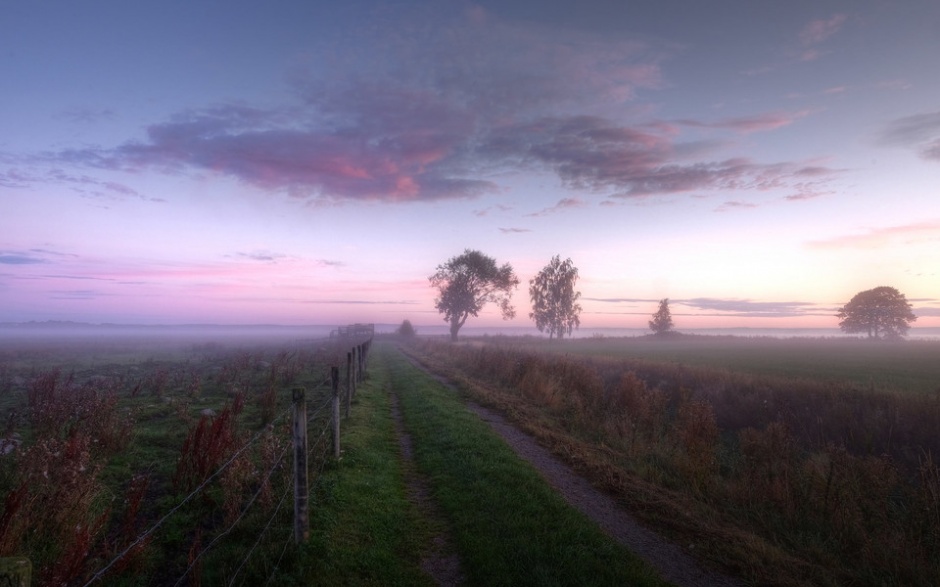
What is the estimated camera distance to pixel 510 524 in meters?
6.96

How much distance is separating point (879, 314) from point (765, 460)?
3639 inches

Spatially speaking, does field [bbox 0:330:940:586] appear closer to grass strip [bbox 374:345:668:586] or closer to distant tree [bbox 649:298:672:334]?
grass strip [bbox 374:345:668:586]

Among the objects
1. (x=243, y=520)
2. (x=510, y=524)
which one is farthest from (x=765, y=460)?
(x=243, y=520)

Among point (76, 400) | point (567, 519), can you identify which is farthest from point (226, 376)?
point (567, 519)

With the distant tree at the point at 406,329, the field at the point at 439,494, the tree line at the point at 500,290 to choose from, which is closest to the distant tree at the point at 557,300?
the tree line at the point at 500,290

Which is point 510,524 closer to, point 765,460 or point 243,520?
point 243,520

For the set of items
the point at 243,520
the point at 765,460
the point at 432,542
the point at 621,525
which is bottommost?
the point at 765,460

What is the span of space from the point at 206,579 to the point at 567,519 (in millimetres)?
4957

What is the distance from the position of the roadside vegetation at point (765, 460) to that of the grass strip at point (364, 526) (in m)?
4.04

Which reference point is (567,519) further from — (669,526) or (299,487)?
(299,487)

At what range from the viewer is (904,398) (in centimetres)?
1534

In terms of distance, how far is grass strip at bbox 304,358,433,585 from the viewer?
225 inches

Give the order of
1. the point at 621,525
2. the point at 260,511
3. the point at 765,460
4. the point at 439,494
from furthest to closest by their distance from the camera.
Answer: the point at 765,460
the point at 439,494
the point at 621,525
the point at 260,511

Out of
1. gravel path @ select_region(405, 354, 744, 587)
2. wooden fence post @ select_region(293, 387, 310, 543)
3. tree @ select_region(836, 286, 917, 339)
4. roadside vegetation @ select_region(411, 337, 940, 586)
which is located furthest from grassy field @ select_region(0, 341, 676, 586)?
tree @ select_region(836, 286, 917, 339)
